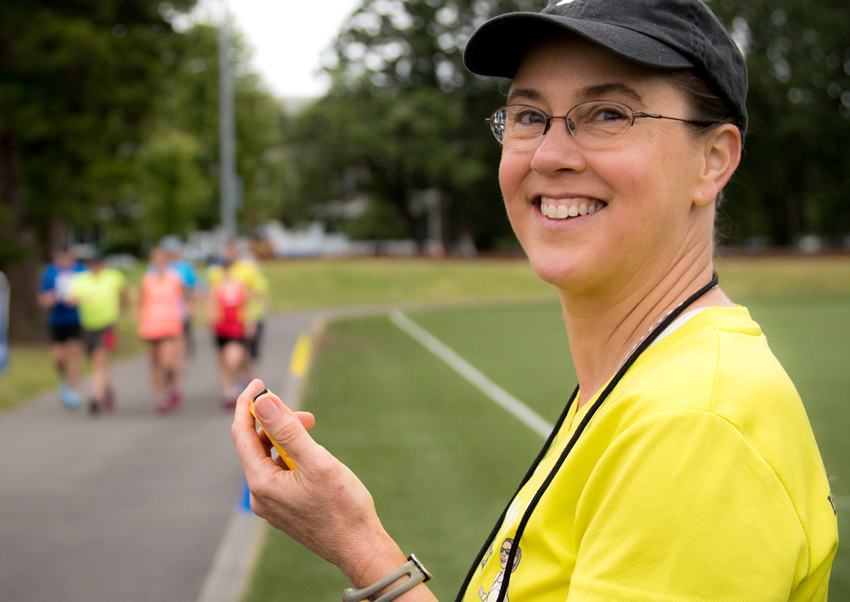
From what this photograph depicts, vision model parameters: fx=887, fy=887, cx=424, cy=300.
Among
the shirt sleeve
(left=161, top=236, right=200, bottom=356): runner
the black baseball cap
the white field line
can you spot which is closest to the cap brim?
the black baseball cap

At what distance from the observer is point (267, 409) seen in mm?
1432

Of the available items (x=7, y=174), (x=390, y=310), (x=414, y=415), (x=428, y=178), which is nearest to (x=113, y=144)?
(x=7, y=174)

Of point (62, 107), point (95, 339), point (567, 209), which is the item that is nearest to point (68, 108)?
point (62, 107)

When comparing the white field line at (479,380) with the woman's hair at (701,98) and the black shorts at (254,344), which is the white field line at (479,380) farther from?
the woman's hair at (701,98)

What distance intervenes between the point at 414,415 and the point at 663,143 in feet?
30.6

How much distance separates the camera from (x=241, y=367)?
11500 millimetres

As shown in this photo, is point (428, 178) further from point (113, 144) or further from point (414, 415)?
point (414, 415)

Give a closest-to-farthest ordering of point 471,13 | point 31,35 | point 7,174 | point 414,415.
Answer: point 414,415 < point 31,35 < point 7,174 < point 471,13

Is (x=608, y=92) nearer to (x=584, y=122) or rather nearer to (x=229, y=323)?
(x=584, y=122)

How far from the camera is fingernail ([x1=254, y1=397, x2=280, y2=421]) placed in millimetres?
1429

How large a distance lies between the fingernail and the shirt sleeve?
547 mm

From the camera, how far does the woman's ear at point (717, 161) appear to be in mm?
1552

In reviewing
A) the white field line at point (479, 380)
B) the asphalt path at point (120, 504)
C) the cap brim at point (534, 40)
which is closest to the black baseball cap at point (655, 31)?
the cap brim at point (534, 40)

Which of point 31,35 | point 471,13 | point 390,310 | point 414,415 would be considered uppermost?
point 471,13
